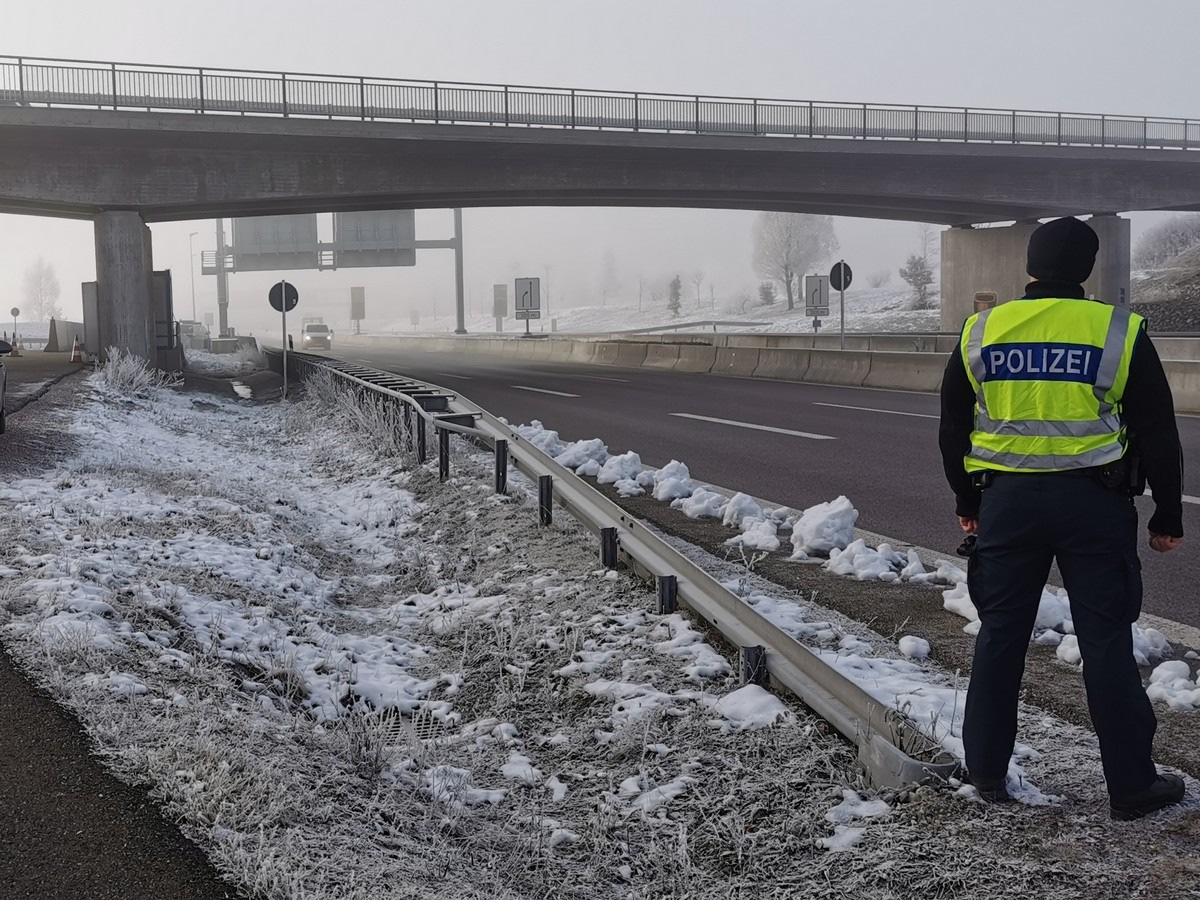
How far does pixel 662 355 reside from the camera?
32062 mm

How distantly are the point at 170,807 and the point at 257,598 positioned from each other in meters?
3.20

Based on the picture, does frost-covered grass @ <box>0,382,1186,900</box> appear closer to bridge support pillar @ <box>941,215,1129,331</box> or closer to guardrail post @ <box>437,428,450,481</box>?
guardrail post @ <box>437,428,450,481</box>

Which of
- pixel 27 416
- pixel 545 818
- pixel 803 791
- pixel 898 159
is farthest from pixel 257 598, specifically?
pixel 898 159

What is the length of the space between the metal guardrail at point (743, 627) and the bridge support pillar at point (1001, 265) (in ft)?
113

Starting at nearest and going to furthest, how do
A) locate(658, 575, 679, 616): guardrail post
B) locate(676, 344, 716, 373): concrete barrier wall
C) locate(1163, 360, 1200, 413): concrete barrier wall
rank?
locate(658, 575, 679, 616): guardrail post < locate(1163, 360, 1200, 413): concrete barrier wall < locate(676, 344, 716, 373): concrete barrier wall

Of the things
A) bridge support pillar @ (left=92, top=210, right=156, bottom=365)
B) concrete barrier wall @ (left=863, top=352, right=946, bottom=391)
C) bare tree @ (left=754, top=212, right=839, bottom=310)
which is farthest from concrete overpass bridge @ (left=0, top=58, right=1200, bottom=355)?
bare tree @ (left=754, top=212, right=839, bottom=310)

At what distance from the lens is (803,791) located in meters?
3.67

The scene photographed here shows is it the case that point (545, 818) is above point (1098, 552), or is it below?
below

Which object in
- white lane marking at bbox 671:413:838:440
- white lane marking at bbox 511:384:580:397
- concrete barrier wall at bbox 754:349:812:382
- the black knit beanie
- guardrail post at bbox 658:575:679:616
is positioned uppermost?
the black knit beanie

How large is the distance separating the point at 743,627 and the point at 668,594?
0.82 meters

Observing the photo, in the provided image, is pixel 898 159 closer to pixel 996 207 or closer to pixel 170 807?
pixel 996 207

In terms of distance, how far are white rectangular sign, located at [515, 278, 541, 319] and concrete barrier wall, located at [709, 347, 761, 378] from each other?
776 inches

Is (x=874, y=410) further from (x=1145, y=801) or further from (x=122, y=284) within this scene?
(x=122, y=284)

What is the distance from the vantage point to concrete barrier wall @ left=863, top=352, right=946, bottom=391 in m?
21.1
